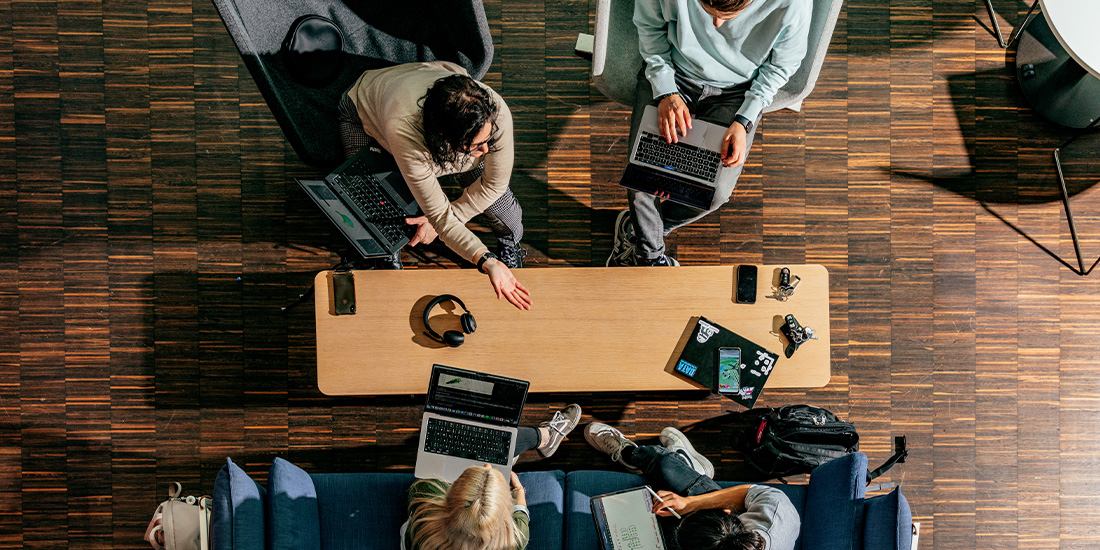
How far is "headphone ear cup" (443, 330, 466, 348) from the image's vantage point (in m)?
2.15

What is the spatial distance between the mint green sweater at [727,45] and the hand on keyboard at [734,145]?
82 millimetres

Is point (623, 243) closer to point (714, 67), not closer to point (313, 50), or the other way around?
point (714, 67)

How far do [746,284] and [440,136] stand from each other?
3.80 feet

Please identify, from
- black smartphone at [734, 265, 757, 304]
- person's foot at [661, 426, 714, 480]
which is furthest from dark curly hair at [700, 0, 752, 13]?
person's foot at [661, 426, 714, 480]

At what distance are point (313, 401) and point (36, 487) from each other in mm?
1319

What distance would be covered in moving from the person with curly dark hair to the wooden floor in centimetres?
16

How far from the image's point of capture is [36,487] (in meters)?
2.86

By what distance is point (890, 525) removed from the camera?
2.18 m

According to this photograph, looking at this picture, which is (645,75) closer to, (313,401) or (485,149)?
(485,149)

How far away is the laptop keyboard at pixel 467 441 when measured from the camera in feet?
7.31

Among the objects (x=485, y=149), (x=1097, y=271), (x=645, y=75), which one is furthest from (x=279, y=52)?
(x=1097, y=271)

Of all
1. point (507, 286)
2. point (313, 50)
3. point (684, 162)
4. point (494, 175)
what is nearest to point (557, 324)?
point (507, 286)

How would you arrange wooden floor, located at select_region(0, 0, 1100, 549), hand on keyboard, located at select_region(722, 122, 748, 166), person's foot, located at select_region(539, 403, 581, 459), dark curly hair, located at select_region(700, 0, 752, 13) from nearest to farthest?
1. dark curly hair, located at select_region(700, 0, 752, 13)
2. hand on keyboard, located at select_region(722, 122, 748, 166)
3. person's foot, located at select_region(539, 403, 581, 459)
4. wooden floor, located at select_region(0, 0, 1100, 549)

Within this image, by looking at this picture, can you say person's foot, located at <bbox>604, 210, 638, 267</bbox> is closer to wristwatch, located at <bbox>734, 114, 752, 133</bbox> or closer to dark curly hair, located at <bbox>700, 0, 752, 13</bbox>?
wristwatch, located at <bbox>734, 114, 752, 133</bbox>
